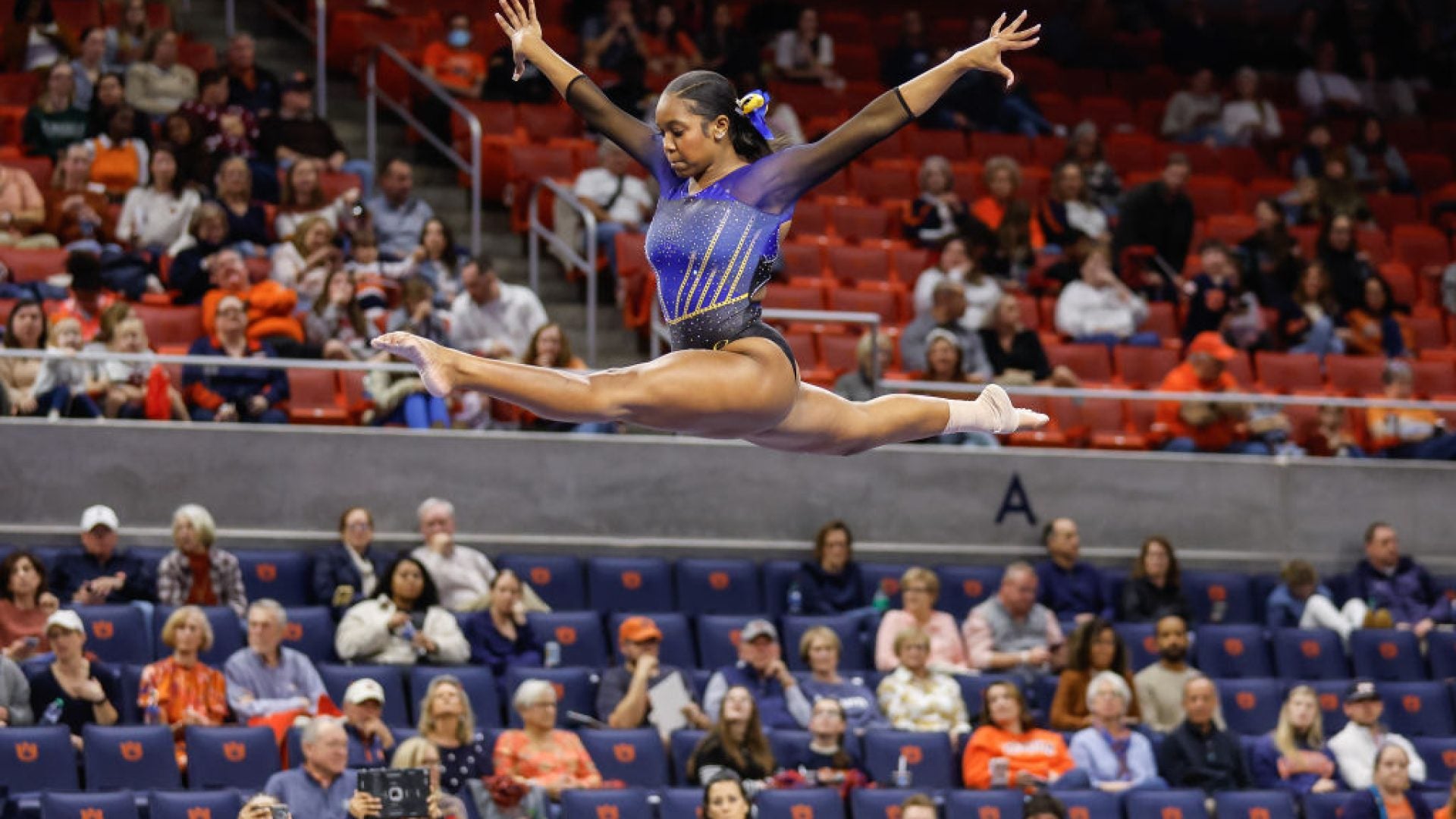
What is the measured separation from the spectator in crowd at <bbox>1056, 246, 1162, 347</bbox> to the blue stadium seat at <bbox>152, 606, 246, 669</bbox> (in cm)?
606

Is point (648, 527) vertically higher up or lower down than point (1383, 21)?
lower down

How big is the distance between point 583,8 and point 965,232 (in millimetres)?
3570

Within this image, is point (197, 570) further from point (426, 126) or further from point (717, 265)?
point (717, 265)

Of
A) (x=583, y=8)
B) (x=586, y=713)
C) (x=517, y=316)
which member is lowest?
(x=586, y=713)

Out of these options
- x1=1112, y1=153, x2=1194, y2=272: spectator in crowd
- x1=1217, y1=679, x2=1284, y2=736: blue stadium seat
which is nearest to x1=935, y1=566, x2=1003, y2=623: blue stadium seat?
x1=1217, y1=679, x2=1284, y2=736: blue stadium seat

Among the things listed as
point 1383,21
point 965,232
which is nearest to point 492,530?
point 965,232

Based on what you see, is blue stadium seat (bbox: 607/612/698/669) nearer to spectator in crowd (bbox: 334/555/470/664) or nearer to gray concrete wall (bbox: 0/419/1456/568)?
spectator in crowd (bbox: 334/555/470/664)

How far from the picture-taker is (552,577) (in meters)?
12.8

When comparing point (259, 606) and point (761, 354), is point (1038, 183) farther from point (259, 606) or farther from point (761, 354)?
point (761, 354)

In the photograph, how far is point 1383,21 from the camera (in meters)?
20.1

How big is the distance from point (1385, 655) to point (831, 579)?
3.22 meters

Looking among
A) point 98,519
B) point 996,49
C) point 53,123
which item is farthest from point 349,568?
point 996,49

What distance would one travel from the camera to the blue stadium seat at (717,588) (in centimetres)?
1298

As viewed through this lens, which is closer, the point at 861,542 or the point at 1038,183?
the point at 861,542
